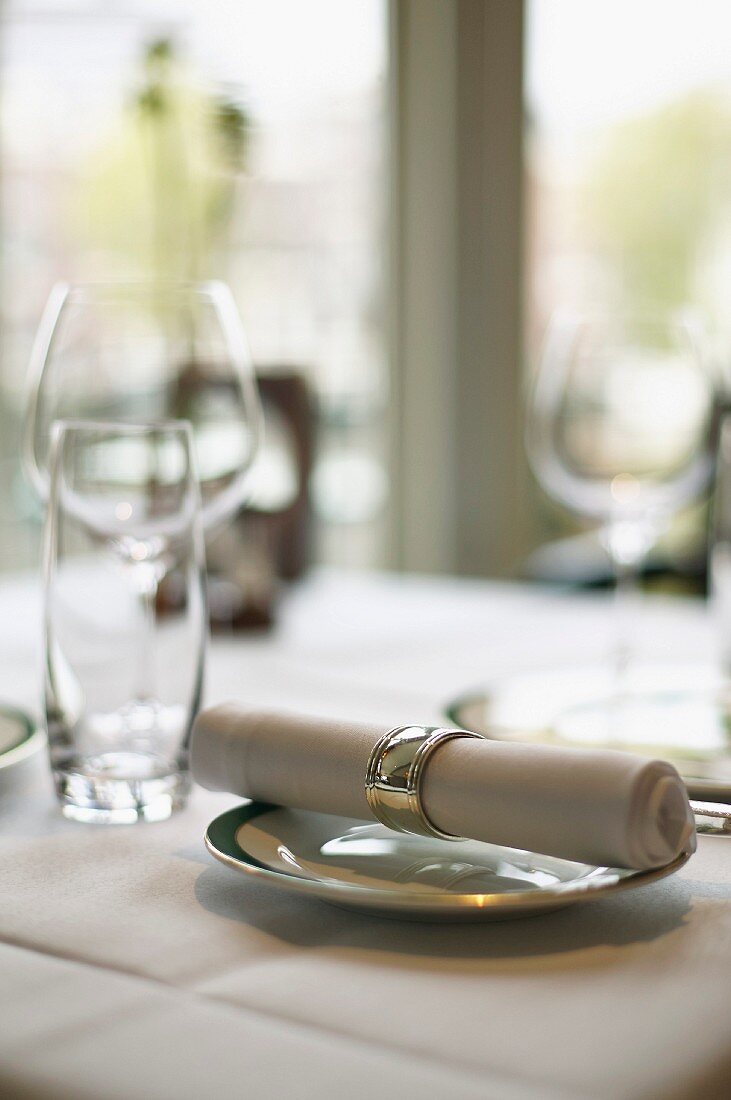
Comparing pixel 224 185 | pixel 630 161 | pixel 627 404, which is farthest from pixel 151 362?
pixel 224 185

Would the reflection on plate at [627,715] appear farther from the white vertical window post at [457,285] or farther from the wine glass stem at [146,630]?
the white vertical window post at [457,285]

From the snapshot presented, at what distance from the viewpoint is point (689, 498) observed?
902mm

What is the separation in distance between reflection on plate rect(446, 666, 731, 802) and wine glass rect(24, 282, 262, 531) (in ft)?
0.69

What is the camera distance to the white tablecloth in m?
0.38

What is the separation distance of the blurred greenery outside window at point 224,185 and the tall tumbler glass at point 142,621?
2.62 metres

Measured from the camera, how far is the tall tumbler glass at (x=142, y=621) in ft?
2.15

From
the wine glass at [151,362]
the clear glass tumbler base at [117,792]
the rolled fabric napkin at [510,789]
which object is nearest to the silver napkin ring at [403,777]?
the rolled fabric napkin at [510,789]

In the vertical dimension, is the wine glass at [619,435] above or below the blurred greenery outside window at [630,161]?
below

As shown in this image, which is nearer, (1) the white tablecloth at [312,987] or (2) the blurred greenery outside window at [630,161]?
(1) the white tablecloth at [312,987]

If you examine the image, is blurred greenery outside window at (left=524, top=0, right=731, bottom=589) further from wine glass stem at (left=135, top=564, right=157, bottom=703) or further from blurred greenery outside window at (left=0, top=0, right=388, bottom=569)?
wine glass stem at (left=135, top=564, right=157, bottom=703)

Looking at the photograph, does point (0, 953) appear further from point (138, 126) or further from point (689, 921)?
point (138, 126)

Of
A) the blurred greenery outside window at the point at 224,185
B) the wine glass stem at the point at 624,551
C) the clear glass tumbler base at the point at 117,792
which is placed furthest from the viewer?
the blurred greenery outside window at the point at 224,185

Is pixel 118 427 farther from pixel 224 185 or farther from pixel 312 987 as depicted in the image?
pixel 224 185

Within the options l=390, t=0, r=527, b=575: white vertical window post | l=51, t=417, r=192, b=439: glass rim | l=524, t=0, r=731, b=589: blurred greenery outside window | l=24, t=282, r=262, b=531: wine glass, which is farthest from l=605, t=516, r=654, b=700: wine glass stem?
l=390, t=0, r=527, b=575: white vertical window post
